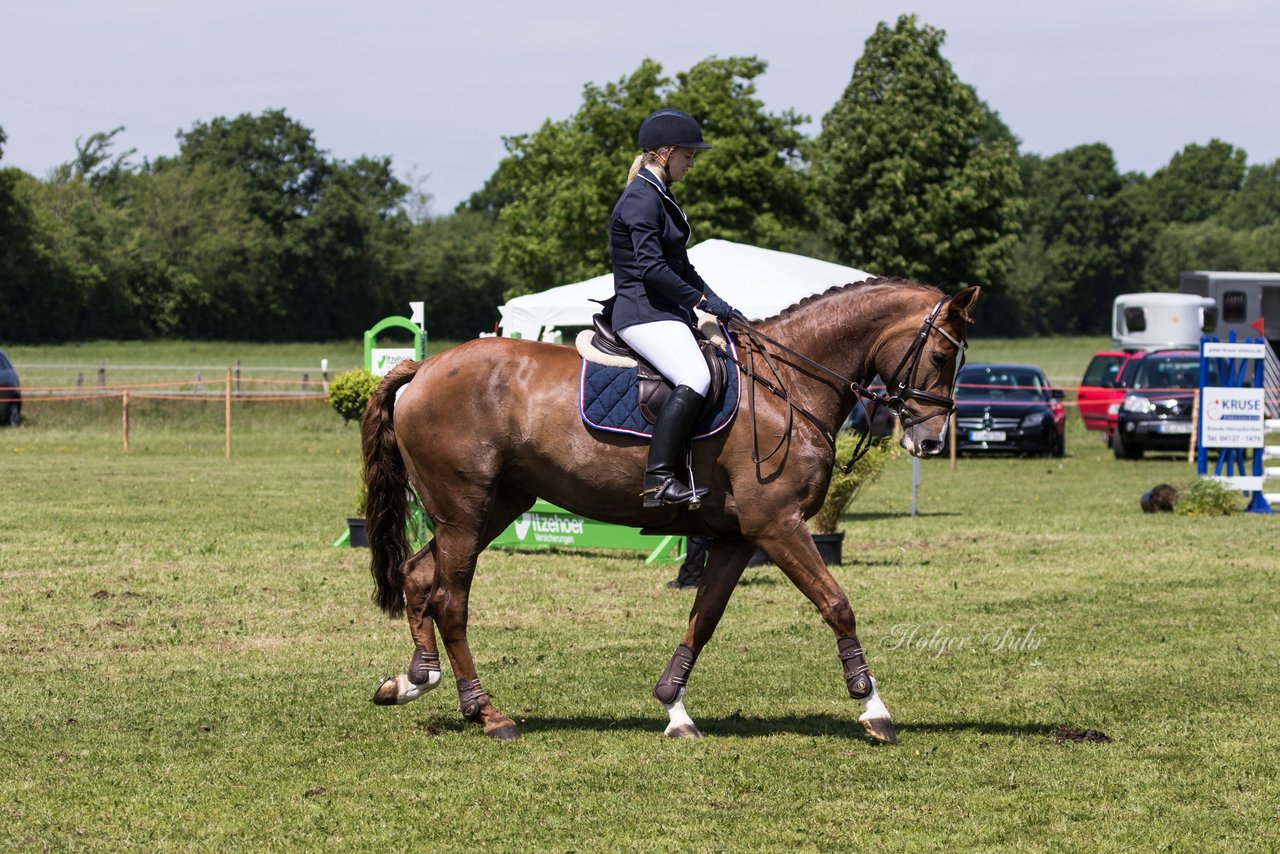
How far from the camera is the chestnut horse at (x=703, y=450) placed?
275 inches

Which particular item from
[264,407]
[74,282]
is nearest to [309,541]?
[264,407]

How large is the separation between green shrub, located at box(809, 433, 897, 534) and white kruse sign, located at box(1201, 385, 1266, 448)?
6.70m

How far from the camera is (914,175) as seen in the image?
55219 millimetres

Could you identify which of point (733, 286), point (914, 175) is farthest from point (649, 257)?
point (914, 175)

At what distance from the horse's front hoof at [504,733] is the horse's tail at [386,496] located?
3.35ft

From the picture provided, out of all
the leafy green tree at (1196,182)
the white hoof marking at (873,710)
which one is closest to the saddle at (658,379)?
the white hoof marking at (873,710)

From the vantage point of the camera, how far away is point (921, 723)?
7.41 m

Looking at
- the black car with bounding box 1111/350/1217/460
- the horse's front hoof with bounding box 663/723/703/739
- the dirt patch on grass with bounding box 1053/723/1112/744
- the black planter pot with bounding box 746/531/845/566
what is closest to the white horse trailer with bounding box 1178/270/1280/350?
the black car with bounding box 1111/350/1217/460

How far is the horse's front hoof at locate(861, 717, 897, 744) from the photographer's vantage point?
22.5 feet

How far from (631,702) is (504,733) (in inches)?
41.9

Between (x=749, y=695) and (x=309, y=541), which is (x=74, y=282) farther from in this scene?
(x=749, y=695)

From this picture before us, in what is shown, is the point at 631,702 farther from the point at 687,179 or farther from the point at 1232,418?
the point at 687,179

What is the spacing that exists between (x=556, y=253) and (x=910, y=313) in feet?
133

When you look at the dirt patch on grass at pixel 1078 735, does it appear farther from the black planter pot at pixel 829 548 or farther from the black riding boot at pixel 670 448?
the black planter pot at pixel 829 548
